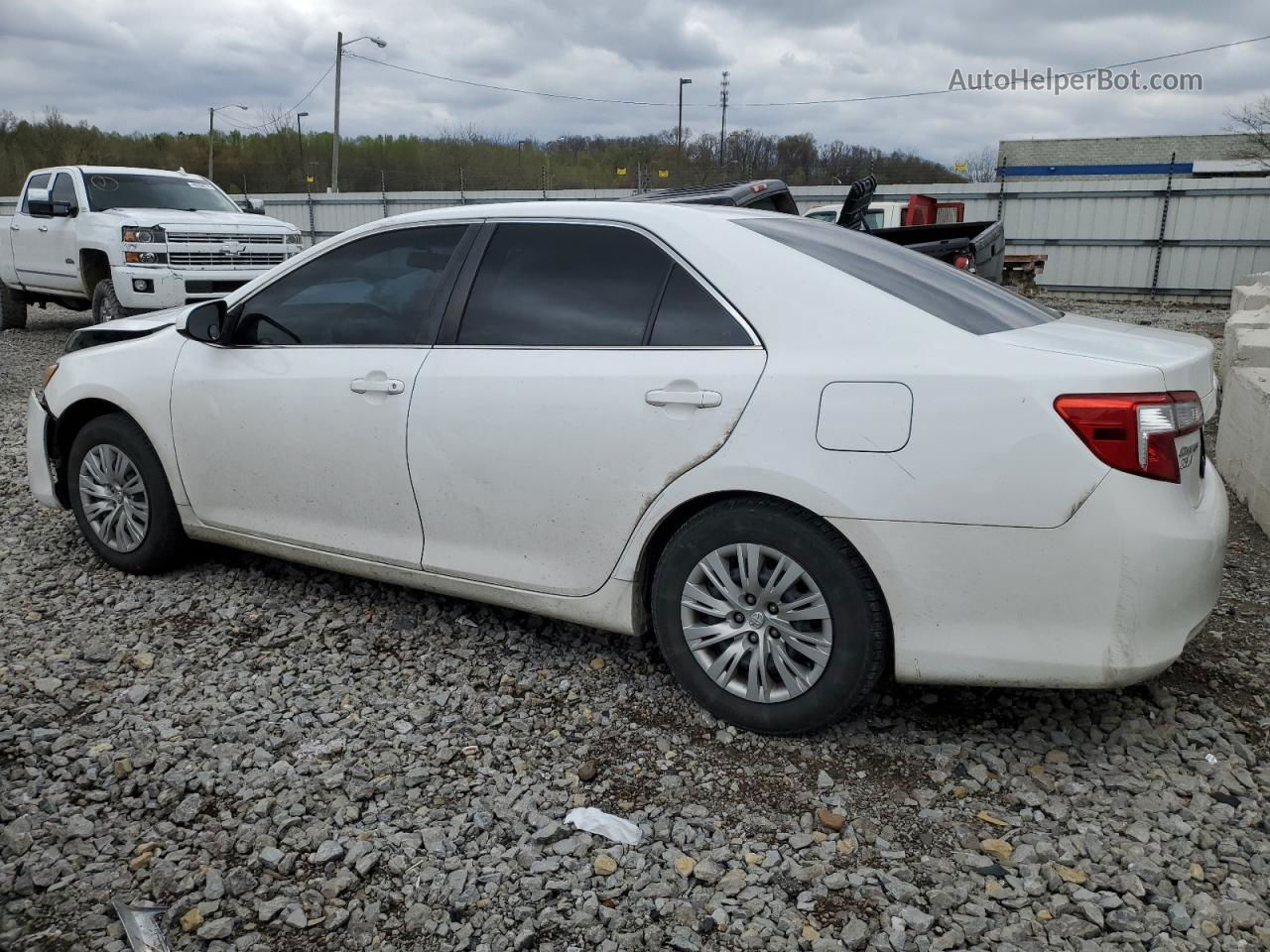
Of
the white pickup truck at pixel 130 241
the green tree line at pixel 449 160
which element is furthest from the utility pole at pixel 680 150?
the white pickup truck at pixel 130 241

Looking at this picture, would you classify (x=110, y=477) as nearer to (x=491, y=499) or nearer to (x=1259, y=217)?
(x=491, y=499)

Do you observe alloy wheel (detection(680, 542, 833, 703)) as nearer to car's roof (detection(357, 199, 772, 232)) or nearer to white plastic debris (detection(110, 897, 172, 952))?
car's roof (detection(357, 199, 772, 232))

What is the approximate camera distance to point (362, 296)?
3.68 m

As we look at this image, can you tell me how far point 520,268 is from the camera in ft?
11.1

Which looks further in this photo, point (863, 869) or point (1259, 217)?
point (1259, 217)

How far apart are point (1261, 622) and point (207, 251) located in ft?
32.8

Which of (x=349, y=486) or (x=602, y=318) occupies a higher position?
(x=602, y=318)

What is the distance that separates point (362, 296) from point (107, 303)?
8.11 meters

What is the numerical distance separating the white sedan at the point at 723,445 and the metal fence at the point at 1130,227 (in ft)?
57.0

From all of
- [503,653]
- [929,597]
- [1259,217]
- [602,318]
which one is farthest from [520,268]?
[1259,217]

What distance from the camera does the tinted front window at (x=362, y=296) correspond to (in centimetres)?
353

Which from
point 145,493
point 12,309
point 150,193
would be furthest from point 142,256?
point 145,493

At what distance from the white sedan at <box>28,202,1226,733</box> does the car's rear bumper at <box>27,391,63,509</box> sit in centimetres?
75

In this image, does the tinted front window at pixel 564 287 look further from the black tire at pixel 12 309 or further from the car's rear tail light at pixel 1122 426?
the black tire at pixel 12 309
